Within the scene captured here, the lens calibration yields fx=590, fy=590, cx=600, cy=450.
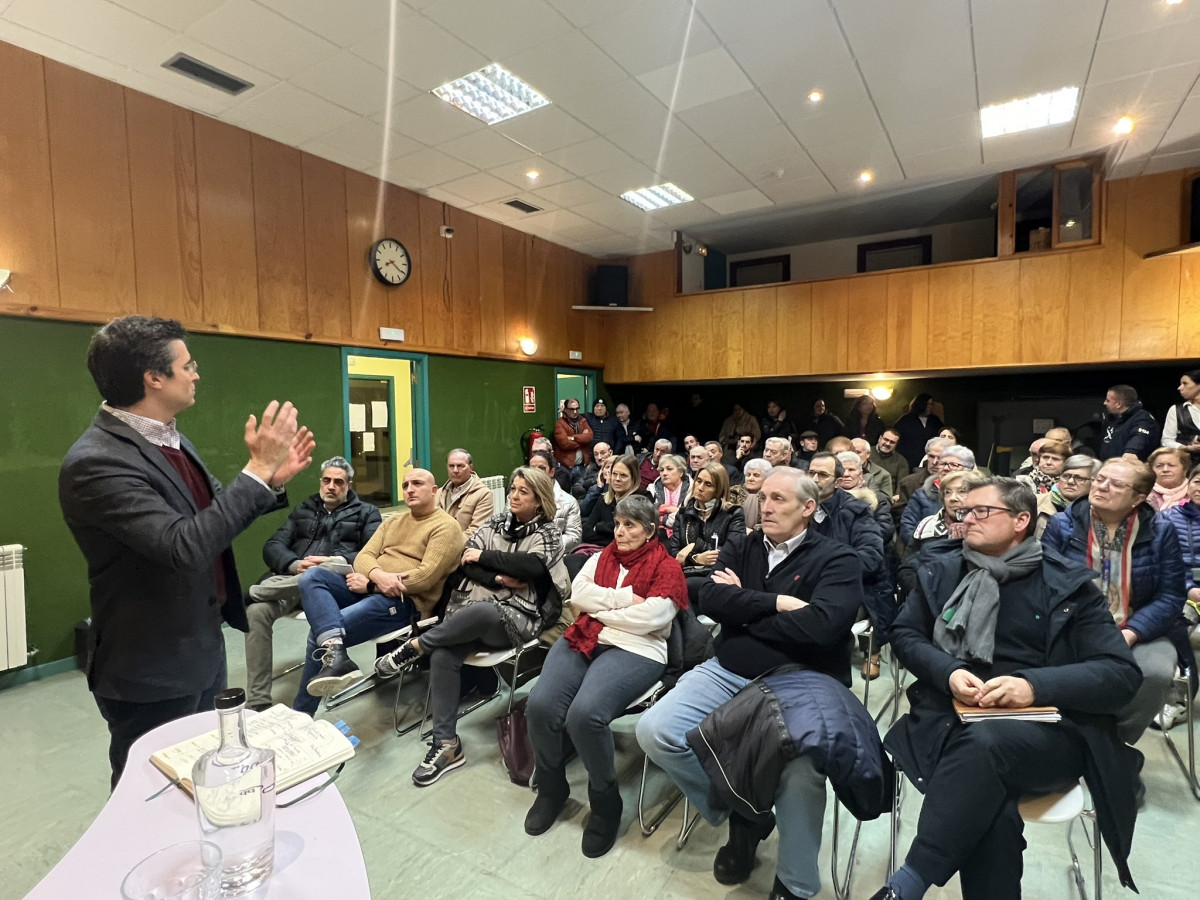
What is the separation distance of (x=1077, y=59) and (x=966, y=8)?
1.09 metres

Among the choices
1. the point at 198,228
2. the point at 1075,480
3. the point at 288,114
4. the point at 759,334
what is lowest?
the point at 1075,480

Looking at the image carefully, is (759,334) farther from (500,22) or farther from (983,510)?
(983,510)

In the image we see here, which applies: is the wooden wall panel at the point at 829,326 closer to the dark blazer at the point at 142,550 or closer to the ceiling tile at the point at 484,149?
the ceiling tile at the point at 484,149

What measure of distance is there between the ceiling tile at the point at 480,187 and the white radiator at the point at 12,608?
13.8 ft

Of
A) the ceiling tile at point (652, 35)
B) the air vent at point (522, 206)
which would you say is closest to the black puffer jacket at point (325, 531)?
the ceiling tile at point (652, 35)

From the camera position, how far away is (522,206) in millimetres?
6125

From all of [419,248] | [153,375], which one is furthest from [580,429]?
[153,375]

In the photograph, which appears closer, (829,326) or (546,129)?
(546,129)

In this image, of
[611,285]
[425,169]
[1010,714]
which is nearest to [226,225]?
Result: [425,169]

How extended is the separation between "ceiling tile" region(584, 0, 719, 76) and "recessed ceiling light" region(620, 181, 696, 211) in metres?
2.05

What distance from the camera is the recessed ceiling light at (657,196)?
5.80m

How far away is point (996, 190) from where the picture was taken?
19.0 feet

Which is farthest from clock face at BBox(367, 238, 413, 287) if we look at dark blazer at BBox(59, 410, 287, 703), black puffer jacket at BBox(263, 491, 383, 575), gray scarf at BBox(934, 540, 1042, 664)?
gray scarf at BBox(934, 540, 1042, 664)

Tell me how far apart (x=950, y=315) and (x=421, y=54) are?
536 centimetres
